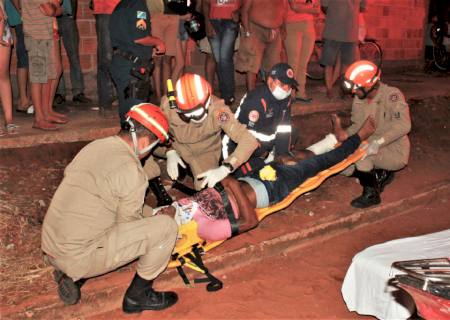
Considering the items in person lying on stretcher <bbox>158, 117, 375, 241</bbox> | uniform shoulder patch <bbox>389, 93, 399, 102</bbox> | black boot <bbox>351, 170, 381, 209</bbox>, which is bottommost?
black boot <bbox>351, 170, 381, 209</bbox>

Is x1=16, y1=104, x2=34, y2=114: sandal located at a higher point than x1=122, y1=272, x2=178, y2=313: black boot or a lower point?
higher

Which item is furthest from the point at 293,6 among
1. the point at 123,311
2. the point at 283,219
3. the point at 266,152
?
the point at 123,311

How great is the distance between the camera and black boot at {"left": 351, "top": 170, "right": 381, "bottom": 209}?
5918 millimetres

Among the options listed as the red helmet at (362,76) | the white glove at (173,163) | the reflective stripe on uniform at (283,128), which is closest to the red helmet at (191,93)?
the white glove at (173,163)

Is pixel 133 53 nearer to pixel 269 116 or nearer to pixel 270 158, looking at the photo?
pixel 269 116

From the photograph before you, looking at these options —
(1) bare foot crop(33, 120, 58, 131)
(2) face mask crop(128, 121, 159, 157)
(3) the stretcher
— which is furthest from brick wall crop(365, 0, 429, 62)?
(2) face mask crop(128, 121, 159, 157)

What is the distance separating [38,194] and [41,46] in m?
1.74

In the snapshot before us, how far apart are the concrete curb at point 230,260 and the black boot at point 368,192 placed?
0.09 metres

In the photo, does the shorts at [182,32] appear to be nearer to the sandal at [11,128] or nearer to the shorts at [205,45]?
the shorts at [205,45]

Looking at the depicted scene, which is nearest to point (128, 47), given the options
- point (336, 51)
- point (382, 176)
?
point (382, 176)

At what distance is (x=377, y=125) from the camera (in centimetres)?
605

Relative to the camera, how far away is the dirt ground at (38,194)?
4.06 m

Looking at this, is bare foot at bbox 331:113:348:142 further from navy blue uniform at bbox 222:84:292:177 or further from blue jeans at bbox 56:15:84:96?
blue jeans at bbox 56:15:84:96

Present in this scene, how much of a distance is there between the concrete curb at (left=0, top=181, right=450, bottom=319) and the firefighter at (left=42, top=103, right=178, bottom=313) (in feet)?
0.46
